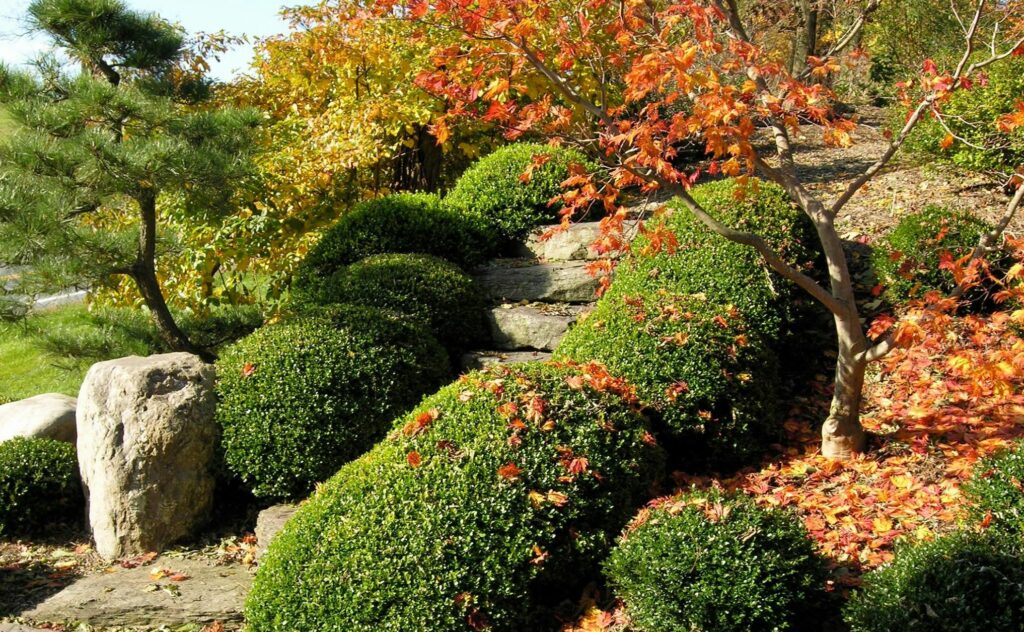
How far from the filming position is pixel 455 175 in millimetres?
9414

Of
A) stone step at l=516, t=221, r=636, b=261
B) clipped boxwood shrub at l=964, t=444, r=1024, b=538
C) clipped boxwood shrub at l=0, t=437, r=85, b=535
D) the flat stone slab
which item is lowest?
the flat stone slab

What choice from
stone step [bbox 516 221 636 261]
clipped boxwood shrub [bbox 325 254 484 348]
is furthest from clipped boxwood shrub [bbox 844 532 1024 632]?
stone step [bbox 516 221 636 261]

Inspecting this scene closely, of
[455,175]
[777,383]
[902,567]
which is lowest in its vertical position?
[902,567]

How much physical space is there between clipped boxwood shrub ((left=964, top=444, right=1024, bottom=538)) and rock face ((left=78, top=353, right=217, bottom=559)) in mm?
4022

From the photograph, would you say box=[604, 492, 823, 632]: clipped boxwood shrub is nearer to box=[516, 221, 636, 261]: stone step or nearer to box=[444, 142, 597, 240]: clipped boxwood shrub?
box=[516, 221, 636, 261]: stone step

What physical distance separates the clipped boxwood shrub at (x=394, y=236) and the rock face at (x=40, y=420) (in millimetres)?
1830

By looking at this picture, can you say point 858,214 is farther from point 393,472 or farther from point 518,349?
point 393,472

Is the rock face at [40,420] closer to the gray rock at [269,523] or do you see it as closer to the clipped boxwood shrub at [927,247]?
the gray rock at [269,523]

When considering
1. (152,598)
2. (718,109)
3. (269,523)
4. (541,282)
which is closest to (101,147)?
(269,523)

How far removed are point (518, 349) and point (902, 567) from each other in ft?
11.2

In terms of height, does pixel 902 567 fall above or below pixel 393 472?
below

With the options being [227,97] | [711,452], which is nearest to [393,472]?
[711,452]

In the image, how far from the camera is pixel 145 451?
515 centimetres

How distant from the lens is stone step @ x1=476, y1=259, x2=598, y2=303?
262 inches
